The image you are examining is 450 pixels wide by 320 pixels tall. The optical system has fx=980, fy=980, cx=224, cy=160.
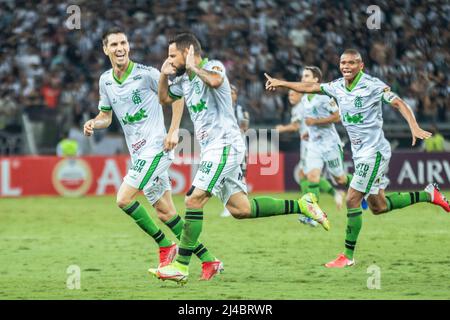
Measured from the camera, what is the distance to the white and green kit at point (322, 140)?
15914 mm

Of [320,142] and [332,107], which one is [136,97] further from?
[320,142]

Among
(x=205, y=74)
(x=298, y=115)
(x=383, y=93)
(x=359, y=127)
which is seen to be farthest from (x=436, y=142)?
(x=205, y=74)

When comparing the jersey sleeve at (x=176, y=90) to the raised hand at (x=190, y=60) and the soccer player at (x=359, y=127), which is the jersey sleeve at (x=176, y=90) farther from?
the soccer player at (x=359, y=127)

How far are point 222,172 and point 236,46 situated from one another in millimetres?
16934

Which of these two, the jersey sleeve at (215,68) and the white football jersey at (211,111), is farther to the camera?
the white football jersey at (211,111)

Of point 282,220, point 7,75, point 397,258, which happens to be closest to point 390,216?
point 282,220

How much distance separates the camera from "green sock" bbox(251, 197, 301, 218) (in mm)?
9914

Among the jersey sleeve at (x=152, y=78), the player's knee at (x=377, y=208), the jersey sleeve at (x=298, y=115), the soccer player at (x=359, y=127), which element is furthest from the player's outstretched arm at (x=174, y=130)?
the jersey sleeve at (x=298, y=115)

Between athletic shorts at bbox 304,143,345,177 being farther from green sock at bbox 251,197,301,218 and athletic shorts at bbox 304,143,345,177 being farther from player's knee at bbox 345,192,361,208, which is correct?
green sock at bbox 251,197,301,218

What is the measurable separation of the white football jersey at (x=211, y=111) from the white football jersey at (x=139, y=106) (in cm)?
102

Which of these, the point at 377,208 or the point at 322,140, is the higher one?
the point at 322,140

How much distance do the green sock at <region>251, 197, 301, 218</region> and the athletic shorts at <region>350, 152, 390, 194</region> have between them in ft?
4.07

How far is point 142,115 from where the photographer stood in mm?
10727

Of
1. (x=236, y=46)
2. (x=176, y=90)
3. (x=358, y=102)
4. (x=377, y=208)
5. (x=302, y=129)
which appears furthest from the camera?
(x=236, y=46)
